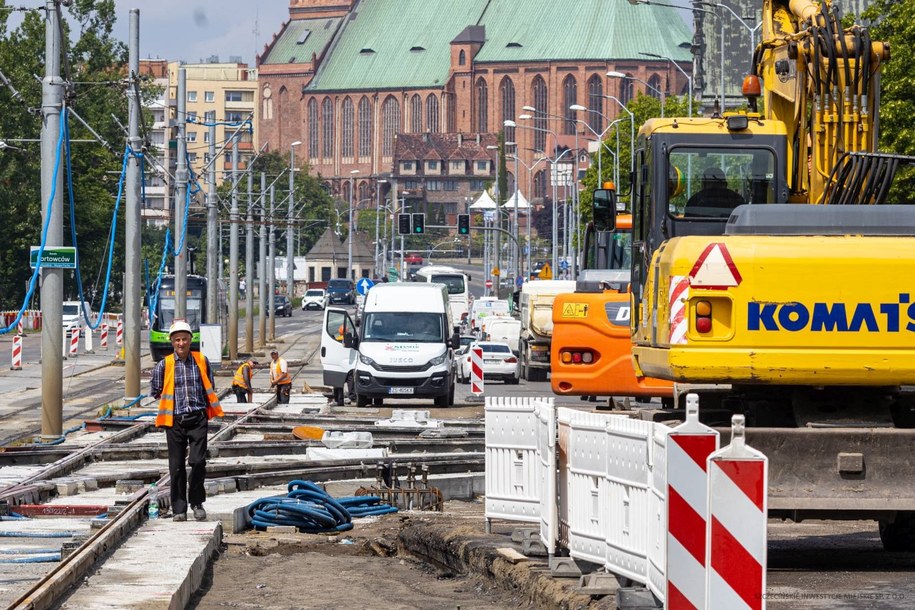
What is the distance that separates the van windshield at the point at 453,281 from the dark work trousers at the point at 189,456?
85.2 m

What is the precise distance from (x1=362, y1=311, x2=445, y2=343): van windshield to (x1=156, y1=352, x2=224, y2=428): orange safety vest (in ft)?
78.5

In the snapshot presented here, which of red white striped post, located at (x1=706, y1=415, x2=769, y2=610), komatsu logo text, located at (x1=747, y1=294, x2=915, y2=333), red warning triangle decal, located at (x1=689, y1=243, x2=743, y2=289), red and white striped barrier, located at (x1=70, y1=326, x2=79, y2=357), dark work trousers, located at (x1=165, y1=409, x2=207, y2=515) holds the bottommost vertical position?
red and white striped barrier, located at (x1=70, y1=326, x2=79, y2=357)

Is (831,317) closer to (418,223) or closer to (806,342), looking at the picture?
(806,342)

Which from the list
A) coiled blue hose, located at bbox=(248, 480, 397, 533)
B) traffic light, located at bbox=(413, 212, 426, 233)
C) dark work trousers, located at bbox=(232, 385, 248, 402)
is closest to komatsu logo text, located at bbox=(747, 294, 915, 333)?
coiled blue hose, located at bbox=(248, 480, 397, 533)

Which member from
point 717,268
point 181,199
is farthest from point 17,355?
point 717,268

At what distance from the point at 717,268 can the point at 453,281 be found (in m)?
91.9

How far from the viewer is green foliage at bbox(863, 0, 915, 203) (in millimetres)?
42469

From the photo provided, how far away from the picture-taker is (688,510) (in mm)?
8305

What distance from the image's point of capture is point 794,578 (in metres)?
11.9

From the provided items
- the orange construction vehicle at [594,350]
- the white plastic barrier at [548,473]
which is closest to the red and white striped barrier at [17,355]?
the orange construction vehicle at [594,350]

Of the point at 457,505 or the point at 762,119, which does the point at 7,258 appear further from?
the point at 762,119

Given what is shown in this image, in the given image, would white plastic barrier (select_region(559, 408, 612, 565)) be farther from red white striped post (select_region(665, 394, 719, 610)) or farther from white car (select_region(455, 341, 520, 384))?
white car (select_region(455, 341, 520, 384))

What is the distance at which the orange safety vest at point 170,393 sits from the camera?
51.6ft

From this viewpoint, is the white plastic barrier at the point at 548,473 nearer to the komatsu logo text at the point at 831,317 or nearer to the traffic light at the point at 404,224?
the komatsu logo text at the point at 831,317
